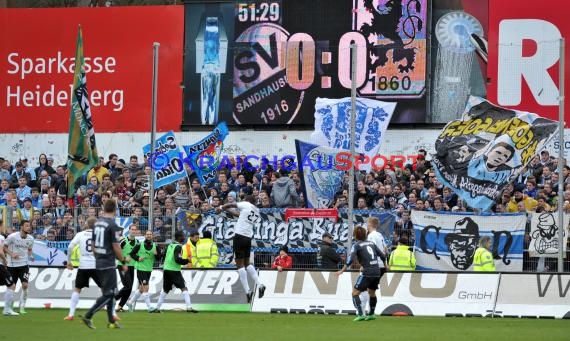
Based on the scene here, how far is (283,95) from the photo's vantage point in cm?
3859

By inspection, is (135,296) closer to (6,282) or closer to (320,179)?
(6,282)

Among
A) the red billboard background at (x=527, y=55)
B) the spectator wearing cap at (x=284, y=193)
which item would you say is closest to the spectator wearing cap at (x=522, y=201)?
the spectator wearing cap at (x=284, y=193)

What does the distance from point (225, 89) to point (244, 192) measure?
7.64 m

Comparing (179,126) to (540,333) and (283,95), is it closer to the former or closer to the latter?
(283,95)

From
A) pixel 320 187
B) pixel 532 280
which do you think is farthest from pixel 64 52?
pixel 532 280

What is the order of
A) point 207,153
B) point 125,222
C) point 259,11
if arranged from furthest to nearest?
point 259,11
point 207,153
point 125,222

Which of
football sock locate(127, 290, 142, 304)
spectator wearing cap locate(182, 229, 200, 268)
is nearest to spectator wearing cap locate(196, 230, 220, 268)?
spectator wearing cap locate(182, 229, 200, 268)

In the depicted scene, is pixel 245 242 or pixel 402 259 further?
pixel 402 259

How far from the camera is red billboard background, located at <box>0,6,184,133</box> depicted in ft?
133

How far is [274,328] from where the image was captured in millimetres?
21656

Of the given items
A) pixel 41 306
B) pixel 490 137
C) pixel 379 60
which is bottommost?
pixel 41 306

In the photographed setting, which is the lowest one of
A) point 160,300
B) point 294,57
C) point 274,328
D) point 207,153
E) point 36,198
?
point 160,300

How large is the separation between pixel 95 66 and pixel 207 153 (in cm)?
1016

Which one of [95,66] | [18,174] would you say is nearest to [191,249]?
[18,174]
